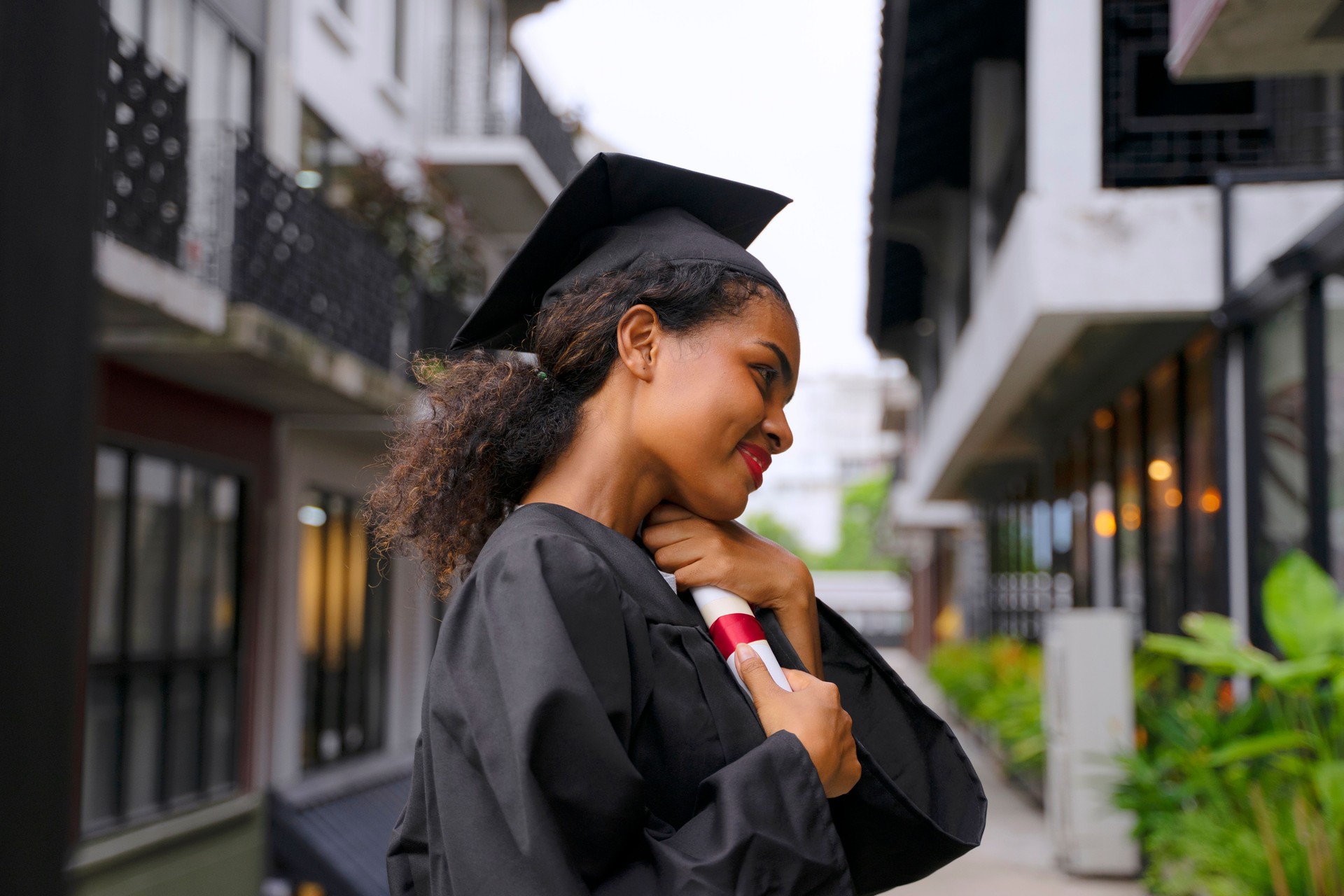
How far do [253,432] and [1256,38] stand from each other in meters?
8.54

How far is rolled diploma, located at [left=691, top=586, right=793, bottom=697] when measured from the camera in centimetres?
151

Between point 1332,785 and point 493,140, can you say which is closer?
point 1332,785

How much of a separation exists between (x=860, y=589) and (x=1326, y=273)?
52.9 meters

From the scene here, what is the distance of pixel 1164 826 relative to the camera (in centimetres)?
673

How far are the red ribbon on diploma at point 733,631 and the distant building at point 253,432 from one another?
5.02 meters

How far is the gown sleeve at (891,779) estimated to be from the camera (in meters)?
1.52

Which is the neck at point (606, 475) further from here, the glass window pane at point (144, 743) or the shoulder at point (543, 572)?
the glass window pane at point (144, 743)

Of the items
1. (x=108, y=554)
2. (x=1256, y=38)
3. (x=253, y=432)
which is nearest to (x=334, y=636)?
(x=253, y=432)

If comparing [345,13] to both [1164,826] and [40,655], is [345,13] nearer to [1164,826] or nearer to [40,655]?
[1164,826]

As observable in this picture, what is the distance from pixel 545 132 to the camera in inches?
588

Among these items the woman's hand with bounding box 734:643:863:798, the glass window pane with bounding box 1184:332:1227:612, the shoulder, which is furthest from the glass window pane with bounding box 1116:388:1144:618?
the shoulder

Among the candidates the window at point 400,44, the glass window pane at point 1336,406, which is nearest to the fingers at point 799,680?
the glass window pane at point 1336,406

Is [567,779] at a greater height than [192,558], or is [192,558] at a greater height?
[567,779]

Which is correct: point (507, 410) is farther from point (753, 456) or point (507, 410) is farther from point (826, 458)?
point (826, 458)
